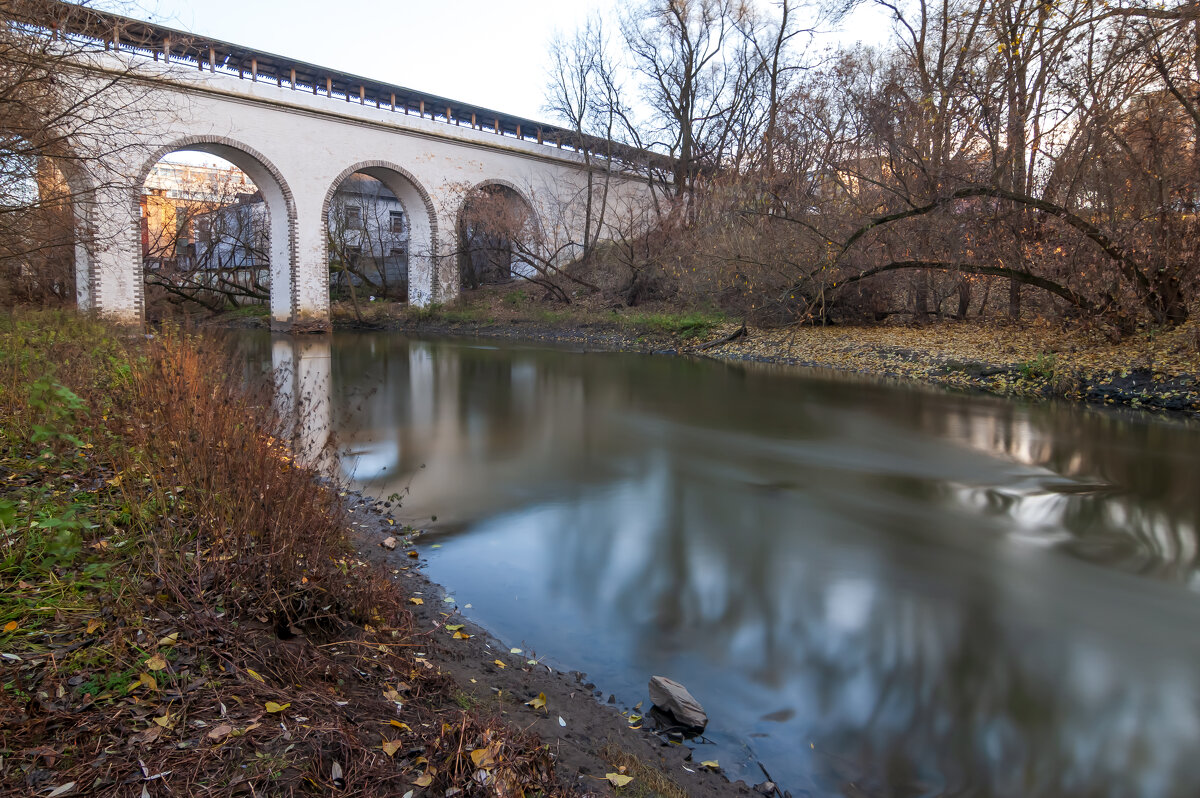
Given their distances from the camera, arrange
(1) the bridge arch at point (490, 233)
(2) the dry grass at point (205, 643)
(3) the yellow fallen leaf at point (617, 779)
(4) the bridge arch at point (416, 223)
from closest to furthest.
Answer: (2) the dry grass at point (205, 643) < (3) the yellow fallen leaf at point (617, 779) < (1) the bridge arch at point (490, 233) < (4) the bridge arch at point (416, 223)

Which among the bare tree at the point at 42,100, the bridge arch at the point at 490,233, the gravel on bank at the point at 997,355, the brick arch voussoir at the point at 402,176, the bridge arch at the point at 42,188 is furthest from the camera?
the bridge arch at the point at 490,233

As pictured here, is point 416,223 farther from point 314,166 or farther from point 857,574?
point 857,574

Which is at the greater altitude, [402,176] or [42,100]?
[402,176]

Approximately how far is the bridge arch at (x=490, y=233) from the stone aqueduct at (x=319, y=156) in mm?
258

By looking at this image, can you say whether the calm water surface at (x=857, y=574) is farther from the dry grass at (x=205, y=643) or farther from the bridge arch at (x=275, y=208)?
Result: the bridge arch at (x=275, y=208)

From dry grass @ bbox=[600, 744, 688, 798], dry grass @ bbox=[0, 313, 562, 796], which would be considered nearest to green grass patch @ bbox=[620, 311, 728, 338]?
dry grass @ bbox=[0, 313, 562, 796]

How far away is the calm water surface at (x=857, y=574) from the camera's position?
11.2ft

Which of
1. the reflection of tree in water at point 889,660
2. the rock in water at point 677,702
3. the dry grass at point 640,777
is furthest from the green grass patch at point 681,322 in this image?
the dry grass at point 640,777

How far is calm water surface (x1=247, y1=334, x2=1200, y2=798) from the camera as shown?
3.43m

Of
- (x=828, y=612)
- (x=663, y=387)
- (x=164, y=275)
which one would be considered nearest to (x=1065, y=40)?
(x=663, y=387)

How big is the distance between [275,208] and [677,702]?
27.6 metres

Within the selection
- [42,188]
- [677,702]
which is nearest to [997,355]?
[677,702]

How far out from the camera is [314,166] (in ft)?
87.7

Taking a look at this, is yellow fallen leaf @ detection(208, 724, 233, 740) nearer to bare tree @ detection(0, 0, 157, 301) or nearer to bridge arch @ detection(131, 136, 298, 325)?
bare tree @ detection(0, 0, 157, 301)
